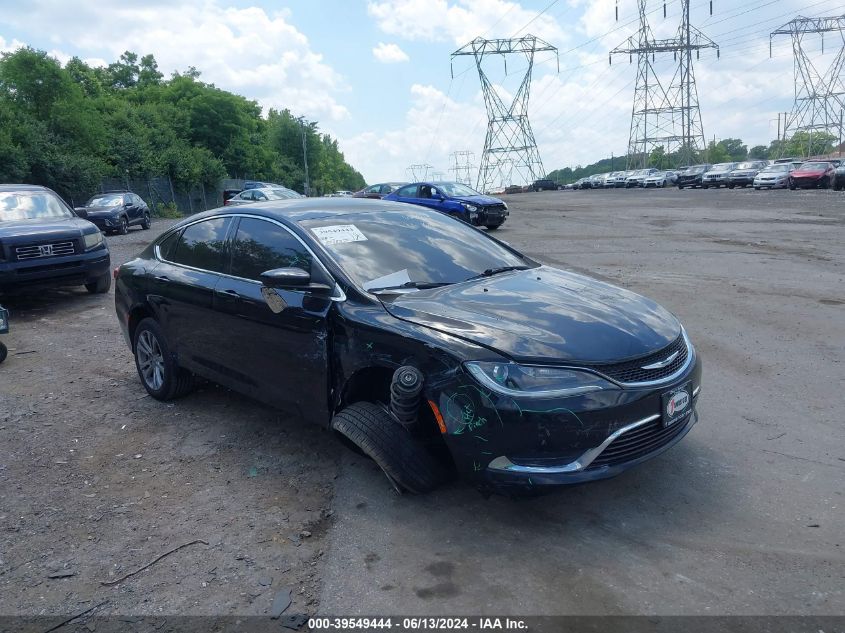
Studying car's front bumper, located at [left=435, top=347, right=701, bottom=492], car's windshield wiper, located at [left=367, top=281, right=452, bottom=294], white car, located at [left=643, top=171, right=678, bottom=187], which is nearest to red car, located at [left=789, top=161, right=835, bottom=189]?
white car, located at [left=643, top=171, right=678, bottom=187]

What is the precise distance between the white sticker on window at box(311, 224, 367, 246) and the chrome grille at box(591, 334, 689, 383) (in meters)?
A: 1.89

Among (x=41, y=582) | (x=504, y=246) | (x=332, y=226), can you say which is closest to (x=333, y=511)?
(x=41, y=582)

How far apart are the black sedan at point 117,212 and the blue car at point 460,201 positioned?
10612 millimetres

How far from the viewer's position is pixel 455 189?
853 inches

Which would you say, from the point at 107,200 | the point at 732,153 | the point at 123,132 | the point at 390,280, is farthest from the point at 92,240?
the point at 732,153

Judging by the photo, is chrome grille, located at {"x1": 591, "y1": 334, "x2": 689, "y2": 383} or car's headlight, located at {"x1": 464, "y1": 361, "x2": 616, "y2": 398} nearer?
car's headlight, located at {"x1": 464, "y1": 361, "x2": 616, "y2": 398}

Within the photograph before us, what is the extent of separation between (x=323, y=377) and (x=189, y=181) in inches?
1800

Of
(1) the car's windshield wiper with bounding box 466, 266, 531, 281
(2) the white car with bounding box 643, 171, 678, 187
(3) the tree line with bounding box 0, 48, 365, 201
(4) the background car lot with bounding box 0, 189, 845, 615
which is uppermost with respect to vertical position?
(3) the tree line with bounding box 0, 48, 365, 201

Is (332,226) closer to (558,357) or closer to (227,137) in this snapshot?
(558,357)

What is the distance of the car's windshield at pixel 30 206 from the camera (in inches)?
397

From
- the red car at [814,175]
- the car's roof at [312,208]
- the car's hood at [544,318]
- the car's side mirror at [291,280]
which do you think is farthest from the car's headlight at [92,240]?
the red car at [814,175]

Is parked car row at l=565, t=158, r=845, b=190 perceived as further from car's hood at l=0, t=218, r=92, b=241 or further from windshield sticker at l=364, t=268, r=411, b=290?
windshield sticker at l=364, t=268, r=411, b=290

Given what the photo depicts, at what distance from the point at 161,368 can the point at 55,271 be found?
16.9ft

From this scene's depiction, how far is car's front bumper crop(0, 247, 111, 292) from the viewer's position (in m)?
9.08
